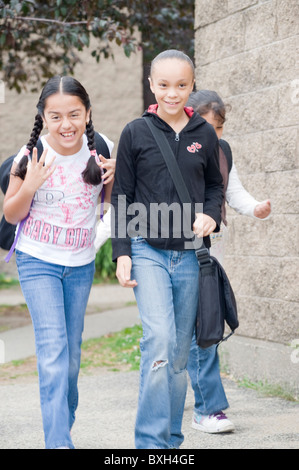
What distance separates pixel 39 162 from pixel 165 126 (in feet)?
1.93

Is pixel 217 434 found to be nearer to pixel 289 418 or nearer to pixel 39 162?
pixel 289 418

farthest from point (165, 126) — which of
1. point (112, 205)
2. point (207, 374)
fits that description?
point (207, 374)

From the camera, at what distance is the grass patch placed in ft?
22.2

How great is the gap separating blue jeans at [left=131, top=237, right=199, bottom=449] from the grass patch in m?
2.99

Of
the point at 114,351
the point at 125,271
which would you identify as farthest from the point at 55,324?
the point at 114,351

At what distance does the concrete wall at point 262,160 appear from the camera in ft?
16.7

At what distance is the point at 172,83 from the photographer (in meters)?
3.51

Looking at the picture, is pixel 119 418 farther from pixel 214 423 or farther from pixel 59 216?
pixel 59 216

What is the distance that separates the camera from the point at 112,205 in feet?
11.7

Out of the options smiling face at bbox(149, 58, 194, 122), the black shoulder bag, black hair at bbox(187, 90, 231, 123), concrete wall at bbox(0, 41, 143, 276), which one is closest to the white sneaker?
the black shoulder bag

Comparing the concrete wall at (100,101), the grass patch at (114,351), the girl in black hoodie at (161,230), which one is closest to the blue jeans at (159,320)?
the girl in black hoodie at (161,230)

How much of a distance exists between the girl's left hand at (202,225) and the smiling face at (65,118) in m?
0.66

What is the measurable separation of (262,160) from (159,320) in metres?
2.29

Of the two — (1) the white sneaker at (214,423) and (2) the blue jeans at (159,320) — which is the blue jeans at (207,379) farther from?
(2) the blue jeans at (159,320)
